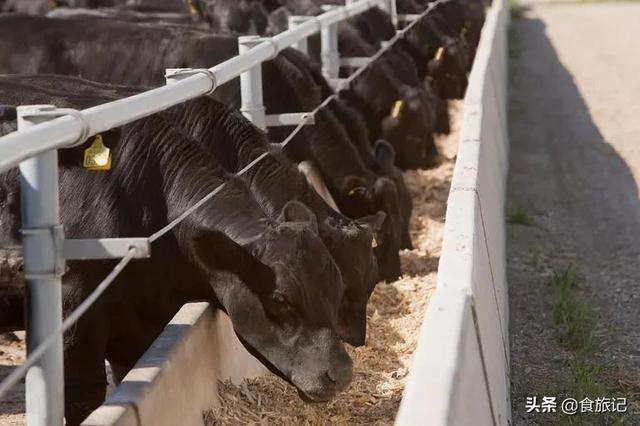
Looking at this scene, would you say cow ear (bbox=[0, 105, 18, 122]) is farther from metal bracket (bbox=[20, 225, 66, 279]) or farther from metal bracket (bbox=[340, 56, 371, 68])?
metal bracket (bbox=[340, 56, 371, 68])

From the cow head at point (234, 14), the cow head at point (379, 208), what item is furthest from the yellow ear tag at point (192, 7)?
the cow head at point (379, 208)

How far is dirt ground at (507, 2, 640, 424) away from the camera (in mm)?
6637

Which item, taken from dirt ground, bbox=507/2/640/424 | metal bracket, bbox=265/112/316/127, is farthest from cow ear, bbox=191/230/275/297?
metal bracket, bbox=265/112/316/127

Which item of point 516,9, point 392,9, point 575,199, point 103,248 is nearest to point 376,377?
point 103,248

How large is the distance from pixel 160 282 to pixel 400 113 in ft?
20.7

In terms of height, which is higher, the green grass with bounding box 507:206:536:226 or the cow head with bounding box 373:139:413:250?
the cow head with bounding box 373:139:413:250

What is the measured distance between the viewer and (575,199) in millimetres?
11258

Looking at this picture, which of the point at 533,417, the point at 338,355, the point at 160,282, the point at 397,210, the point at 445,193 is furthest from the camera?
the point at 445,193

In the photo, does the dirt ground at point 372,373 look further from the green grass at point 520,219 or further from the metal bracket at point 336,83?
the metal bracket at point 336,83

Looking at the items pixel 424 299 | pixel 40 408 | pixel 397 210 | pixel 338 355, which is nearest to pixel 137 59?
pixel 397 210

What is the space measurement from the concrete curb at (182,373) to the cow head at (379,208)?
2.60 meters

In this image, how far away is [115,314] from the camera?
194 inches

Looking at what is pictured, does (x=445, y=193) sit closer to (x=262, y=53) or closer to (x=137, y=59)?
(x=137, y=59)

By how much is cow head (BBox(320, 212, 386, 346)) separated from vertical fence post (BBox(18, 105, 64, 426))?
2.10 m
